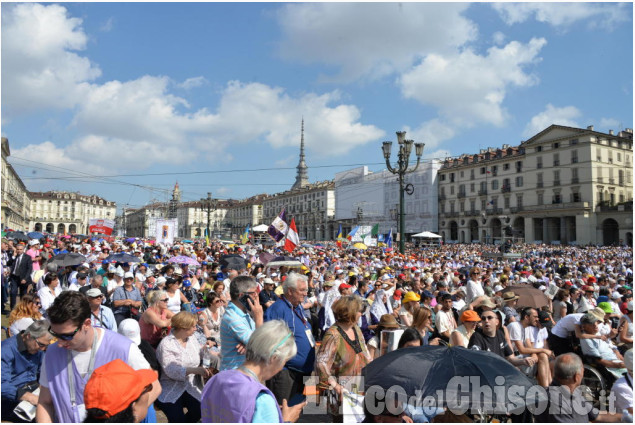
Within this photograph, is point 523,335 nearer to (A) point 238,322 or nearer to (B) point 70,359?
(A) point 238,322

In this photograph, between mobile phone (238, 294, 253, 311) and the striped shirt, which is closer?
the striped shirt

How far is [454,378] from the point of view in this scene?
3508mm

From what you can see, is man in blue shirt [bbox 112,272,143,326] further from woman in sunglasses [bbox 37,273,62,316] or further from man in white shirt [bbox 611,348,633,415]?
man in white shirt [bbox 611,348,633,415]

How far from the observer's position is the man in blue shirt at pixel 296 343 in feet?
12.2

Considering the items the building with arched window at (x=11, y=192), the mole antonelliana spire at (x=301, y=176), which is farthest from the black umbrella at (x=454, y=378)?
the mole antonelliana spire at (x=301, y=176)

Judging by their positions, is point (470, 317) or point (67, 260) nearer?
point (470, 317)

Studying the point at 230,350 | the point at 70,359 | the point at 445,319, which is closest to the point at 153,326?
the point at 230,350

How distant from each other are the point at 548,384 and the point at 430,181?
243 feet

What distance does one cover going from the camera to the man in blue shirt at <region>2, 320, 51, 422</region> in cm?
370

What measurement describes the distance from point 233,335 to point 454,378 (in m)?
1.68

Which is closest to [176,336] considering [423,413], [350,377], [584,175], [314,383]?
[314,383]

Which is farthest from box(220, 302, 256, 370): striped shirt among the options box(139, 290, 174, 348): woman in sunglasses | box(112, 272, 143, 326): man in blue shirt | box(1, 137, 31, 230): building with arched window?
box(1, 137, 31, 230): building with arched window

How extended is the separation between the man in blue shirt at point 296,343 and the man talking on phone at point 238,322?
299 mm

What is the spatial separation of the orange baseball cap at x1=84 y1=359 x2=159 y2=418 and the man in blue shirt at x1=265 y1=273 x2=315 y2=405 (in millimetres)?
1605
